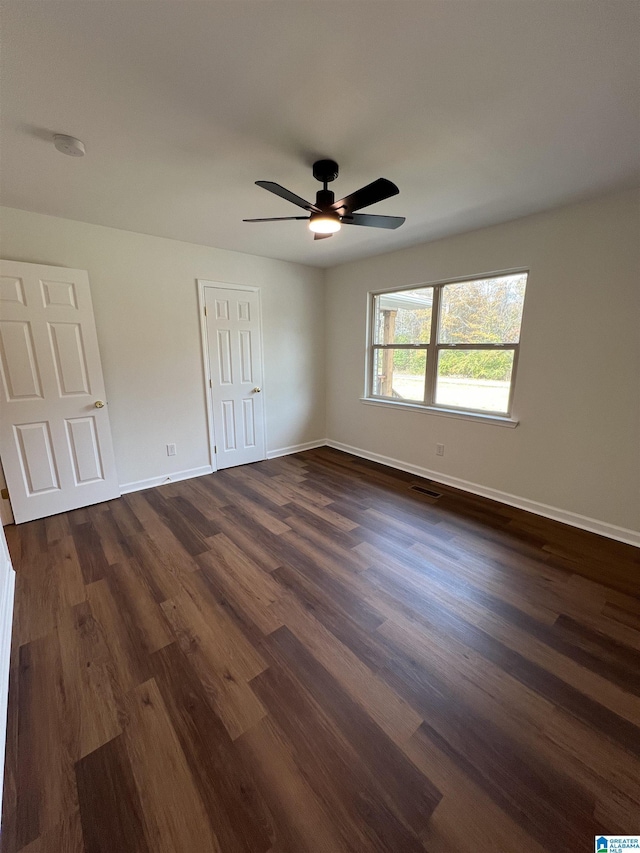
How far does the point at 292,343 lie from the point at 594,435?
135 inches

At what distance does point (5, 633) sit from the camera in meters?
1.62

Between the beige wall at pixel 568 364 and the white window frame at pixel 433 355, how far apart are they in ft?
0.25

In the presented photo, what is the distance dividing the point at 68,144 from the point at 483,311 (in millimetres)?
3304

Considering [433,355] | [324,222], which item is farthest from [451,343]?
[324,222]

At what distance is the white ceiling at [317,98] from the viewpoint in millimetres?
1130

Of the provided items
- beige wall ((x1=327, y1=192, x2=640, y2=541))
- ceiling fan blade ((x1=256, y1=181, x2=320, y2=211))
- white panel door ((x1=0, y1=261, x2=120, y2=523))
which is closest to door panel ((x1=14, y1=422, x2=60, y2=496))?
white panel door ((x1=0, y1=261, x2=120, y2=523))

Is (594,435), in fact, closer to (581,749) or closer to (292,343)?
(581,749)

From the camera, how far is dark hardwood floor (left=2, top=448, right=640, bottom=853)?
1.05 m

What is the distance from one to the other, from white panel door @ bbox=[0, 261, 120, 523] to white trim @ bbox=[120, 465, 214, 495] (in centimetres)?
30

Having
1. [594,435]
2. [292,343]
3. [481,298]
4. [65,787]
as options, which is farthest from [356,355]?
[65,787]

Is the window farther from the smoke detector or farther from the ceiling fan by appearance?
the smoke detector

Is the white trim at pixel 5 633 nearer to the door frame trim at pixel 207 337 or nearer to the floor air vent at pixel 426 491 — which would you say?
the door frame trim at pixel 207 337

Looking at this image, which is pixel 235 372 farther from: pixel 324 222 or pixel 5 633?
pixel 5 633

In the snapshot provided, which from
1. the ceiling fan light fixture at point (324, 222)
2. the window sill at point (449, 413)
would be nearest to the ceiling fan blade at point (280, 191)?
the ceiling fan light fixture at point (324, 222)
